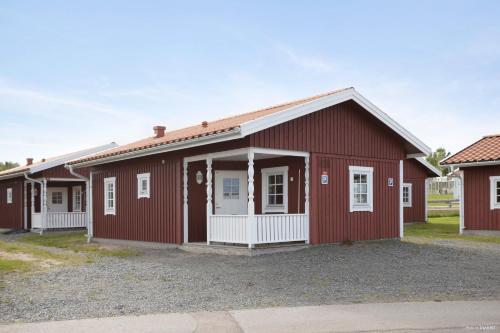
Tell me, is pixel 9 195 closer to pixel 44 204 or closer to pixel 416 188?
pixel 44 204

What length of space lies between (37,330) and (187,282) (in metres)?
3.65

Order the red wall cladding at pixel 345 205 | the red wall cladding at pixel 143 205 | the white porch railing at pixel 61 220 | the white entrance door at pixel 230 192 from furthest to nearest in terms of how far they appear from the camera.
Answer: the white porch railing at pixel 61 220 → the white entrance door at pixel 230 192 → the red wall cladding at pixel 143 205 → the red wall cladding at pixel 345 205

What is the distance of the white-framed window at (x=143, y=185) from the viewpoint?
16688mm

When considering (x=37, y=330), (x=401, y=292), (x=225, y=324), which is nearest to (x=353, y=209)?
(x=401, y=292)

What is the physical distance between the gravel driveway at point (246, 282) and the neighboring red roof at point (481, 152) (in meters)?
6.28

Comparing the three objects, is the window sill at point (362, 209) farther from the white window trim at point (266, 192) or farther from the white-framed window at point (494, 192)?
the white-framed window at point (494, 192)

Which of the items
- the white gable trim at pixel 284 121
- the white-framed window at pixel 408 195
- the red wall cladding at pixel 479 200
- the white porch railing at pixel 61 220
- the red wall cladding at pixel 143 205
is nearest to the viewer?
the white gable trim at pixel 284 121

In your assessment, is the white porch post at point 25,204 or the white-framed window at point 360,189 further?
the white porch post at point 25,204

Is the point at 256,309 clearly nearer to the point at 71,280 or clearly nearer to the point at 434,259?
the point at 71,280

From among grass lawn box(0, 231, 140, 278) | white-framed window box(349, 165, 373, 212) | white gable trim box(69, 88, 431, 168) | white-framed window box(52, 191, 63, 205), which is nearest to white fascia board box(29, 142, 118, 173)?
white-framed window box(52, 191, 63, 205)

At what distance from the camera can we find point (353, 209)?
15461 mm

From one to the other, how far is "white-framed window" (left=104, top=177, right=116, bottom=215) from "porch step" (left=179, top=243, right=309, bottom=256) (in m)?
5.03

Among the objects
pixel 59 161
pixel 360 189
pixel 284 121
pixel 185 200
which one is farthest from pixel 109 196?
pixel 360 189

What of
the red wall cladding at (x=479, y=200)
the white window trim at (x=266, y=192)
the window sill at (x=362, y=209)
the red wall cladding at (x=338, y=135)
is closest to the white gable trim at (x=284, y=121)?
the red wall cladding at (x=338, y=135)
